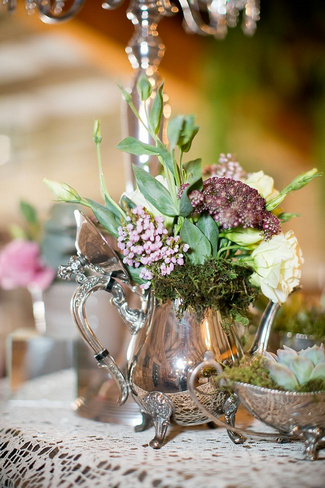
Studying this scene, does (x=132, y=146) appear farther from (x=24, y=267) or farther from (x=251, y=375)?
(x=24, y=267)

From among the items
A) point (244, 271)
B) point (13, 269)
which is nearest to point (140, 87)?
point (244, 271)

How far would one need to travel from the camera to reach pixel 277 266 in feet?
1.99

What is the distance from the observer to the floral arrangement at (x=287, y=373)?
55 cm

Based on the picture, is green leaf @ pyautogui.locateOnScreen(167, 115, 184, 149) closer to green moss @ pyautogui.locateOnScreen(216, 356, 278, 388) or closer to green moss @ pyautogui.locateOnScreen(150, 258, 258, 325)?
green moss @ pyautogui.locateOnScreen(150, 258, 258, 325)

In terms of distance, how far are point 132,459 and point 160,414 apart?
0.07 m

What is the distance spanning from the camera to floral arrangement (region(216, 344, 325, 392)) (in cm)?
55

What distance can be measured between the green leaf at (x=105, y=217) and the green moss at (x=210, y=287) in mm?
72

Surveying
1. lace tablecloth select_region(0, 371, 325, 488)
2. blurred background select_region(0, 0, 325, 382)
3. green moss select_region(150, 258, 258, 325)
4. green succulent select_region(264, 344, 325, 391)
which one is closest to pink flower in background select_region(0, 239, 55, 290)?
lace tablecloth select_region(0, 371, 325, 488)

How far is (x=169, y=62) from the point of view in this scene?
2.48 metres

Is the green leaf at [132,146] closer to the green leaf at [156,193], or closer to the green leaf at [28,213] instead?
the green leaf at [156,193]

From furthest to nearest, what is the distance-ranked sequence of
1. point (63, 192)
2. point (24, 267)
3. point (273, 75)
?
point (273, 75) → point (24, 267) → point (63, 192)

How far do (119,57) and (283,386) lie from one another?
193 cm

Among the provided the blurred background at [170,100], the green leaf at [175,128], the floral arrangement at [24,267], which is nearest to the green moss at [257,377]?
the green leaf at [175,128]

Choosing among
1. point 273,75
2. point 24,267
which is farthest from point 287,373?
point 273,75
